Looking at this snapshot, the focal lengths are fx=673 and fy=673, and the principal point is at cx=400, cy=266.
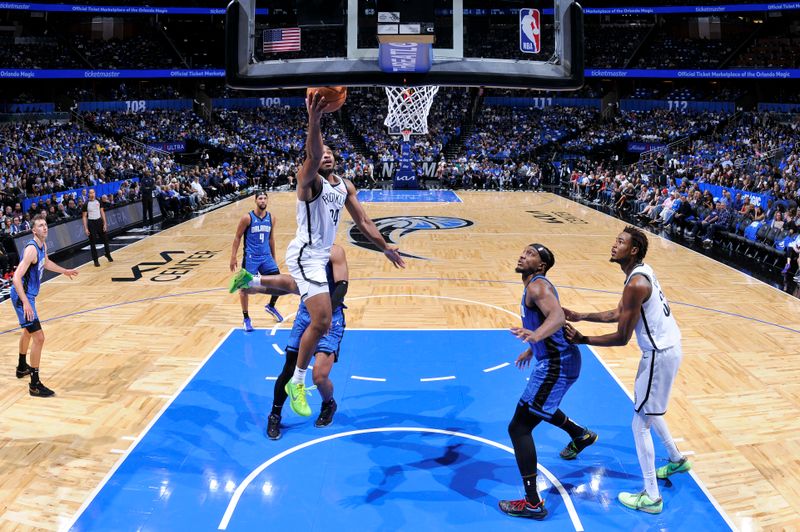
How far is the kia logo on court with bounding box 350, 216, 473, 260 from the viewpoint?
51.7ft

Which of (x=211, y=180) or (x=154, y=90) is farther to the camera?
(x=154, y=90)

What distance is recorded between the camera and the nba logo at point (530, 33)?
558cm

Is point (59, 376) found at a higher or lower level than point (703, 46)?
lower

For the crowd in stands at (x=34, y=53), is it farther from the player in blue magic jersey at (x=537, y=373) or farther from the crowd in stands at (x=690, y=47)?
the player in blue magic jersey at (x=537, y=373)

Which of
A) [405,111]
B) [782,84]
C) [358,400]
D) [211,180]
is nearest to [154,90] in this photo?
[211,180]

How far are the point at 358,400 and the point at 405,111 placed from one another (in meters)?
11.4

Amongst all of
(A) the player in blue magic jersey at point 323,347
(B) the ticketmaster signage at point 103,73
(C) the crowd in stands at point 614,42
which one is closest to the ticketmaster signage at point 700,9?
(C) the crowd in stands at point 614,42

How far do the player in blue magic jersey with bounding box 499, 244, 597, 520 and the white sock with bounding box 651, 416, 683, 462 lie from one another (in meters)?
0.71

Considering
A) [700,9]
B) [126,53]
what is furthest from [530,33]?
[126,53]

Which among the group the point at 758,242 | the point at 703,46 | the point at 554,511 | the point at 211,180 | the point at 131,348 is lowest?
the point at 554,511

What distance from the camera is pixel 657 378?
4.36 m

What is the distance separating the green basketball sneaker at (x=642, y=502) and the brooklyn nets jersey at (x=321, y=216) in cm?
276

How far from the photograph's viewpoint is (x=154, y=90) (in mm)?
42875

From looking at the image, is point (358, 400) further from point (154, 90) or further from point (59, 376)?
point (154, 90)
